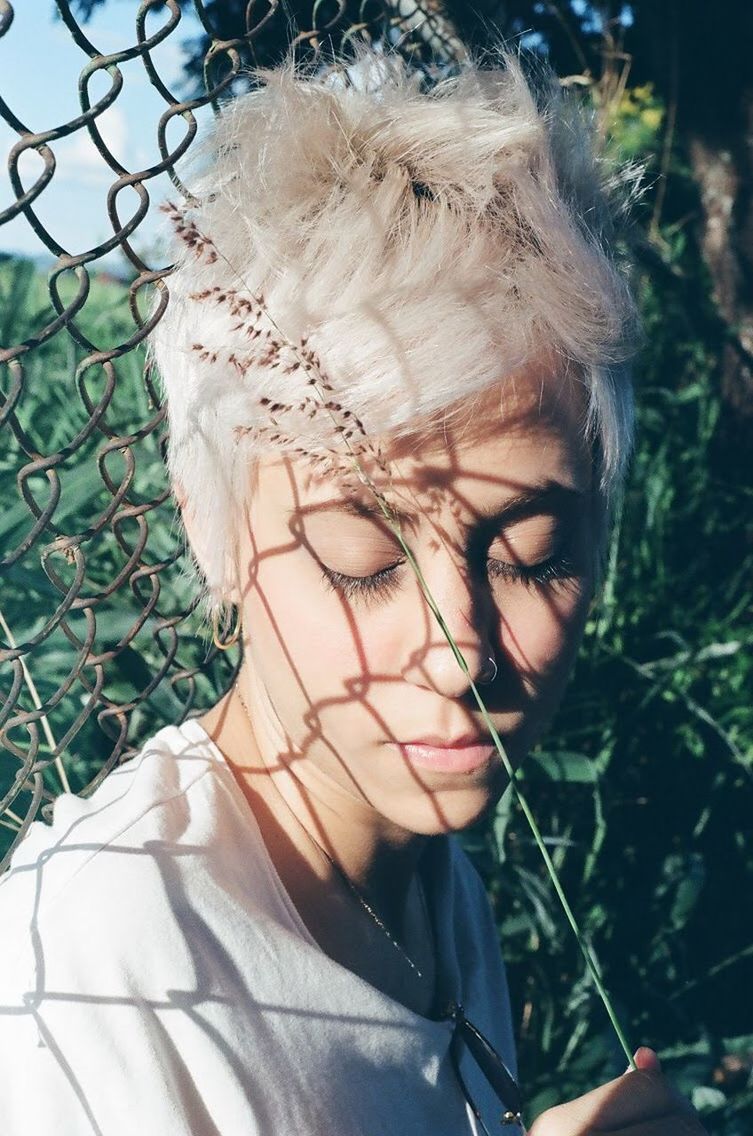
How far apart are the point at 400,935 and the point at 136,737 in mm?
709

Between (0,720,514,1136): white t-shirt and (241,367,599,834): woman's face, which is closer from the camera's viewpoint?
(0,720,514,1136): white t-shirt

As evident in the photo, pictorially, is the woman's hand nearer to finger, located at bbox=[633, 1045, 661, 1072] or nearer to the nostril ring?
finger, located at bbox=[633, 1045, 661, 1072]

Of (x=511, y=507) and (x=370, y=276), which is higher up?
(x=370, y=276)

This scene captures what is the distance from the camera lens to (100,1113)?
78cm

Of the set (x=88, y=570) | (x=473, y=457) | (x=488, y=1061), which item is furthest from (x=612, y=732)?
(x=473, y=457)

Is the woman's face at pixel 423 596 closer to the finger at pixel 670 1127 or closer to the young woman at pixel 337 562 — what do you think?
the young woman at pixel 337 562

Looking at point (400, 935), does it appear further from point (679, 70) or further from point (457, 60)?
point (679, 70)

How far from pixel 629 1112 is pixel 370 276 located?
2.48ft

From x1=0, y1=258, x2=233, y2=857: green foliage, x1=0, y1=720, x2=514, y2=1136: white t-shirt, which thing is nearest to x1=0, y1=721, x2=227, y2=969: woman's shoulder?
x1=0, y1=720, x2=514, y2=1136: white t-shirt

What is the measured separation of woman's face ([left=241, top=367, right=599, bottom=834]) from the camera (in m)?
0.91

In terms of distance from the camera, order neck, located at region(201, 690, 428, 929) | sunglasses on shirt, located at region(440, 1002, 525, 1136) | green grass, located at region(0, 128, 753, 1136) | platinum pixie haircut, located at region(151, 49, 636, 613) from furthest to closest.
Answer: green grass, located at region(0, 128, 753, 1136)
sunglasses on shirt, located at region(440, 1002, 525, 1136)
neck, located at region(201, 690, 428, 929)
platinum pixie haircut, located at region(151, 49, 636, 613)

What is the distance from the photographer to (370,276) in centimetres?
90

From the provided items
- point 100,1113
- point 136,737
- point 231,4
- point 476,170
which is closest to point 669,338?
point 231,4

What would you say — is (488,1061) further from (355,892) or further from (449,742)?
(449,742)
